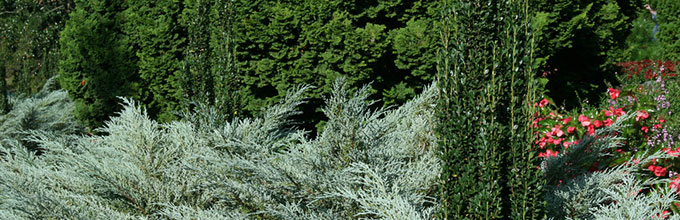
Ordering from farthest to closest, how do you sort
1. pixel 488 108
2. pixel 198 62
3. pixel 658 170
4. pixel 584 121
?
pixel 198 62 → pixel 584 121 → pixel 658 170 → pixel 488 108

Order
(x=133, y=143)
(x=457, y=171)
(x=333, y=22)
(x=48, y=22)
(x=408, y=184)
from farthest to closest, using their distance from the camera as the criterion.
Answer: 1. (x=48, y=22)
2. (x=333, y=22)
3. (x=133, y=143)
4. (x=408, y=184)
5. (x=457, y=171)

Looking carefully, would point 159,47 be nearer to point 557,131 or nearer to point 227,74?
point 227,74

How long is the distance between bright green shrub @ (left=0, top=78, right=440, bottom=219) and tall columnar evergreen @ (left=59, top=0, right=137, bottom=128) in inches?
146

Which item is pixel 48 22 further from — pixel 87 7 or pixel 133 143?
pixel 133 143

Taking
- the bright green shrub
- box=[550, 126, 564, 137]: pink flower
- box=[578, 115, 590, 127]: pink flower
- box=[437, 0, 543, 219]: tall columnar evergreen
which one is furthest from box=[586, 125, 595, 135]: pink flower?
box=[437, 0, 543, 219]: tall columnar evergreen

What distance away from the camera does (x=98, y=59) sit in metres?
6.78

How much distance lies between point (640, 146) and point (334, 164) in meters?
2.18

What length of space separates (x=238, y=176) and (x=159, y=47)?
4.03 meters

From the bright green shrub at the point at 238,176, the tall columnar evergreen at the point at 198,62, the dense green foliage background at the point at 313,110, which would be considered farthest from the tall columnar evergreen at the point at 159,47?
the bright green shrub at the point at 238,176

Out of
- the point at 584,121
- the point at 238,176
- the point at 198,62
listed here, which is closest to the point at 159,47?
the point at 198,62

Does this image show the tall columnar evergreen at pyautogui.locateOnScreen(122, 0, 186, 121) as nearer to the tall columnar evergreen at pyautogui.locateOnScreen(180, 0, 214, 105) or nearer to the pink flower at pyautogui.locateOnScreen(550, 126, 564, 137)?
the tall columnar evergreen at pyautogui.locateOnScreen(180, 0, 214, 105)

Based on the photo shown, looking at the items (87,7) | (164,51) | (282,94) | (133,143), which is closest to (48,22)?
(87,7)

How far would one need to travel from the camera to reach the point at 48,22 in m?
14.5

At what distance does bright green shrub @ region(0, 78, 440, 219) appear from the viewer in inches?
96.8
